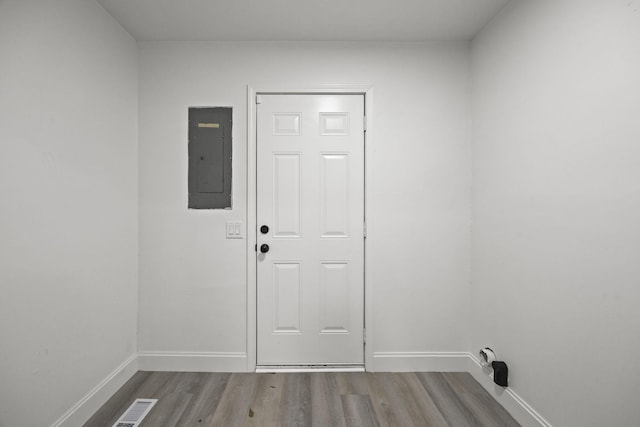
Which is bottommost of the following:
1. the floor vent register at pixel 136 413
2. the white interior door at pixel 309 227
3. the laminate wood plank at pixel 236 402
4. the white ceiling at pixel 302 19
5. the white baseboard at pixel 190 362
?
the laminate wood plank at pixel 236 402

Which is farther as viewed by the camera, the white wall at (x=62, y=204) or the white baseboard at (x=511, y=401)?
the white baseboard at (x=511, y=401)

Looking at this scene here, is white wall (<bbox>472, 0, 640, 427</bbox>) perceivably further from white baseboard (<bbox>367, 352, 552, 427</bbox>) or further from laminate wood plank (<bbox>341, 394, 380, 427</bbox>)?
laminate wood plank (<bbox>341, 394, 380, 427</bbox>)

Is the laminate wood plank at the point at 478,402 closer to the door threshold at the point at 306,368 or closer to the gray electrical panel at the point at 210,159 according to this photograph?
the door threshold at the point at 306,368

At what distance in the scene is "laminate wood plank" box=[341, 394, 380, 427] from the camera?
1824 mm

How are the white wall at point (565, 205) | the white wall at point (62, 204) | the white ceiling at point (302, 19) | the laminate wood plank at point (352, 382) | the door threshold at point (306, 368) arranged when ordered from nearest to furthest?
the white wall at point (565, 205) < the white wall at point (62, 204) < the white ceiling at point (302, 19) < the laminate wood plank at point (352, 382) < the door threshold at point (306, 368)

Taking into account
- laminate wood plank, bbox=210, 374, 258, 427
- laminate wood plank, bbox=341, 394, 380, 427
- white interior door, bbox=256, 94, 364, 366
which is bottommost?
laminate wood plank, bbox=210, 374, 258, 427

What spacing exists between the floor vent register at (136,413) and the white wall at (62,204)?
0.27m

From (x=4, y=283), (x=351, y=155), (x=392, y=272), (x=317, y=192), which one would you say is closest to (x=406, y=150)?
(x=351, y=155)

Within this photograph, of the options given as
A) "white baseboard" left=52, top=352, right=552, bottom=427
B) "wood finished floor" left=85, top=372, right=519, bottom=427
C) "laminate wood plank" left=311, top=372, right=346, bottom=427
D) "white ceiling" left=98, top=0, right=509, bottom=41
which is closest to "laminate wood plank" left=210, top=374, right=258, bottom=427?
"wood finished floor" left=85, top=372, right=519, bottom=427

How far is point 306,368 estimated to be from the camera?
2410 mm

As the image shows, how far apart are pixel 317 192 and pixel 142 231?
1360 mm

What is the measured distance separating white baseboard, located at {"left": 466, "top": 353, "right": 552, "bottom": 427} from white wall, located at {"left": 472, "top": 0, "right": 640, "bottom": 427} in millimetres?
55

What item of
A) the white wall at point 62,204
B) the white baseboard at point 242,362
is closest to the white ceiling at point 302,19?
the white wall at point 62,204

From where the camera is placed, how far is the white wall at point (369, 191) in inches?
94.7
